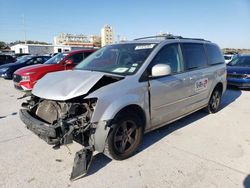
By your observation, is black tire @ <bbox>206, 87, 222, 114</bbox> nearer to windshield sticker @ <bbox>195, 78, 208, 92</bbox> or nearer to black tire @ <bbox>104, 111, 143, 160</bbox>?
windshield sticker @ <bbox>195, 78, 208, 92</bbox>

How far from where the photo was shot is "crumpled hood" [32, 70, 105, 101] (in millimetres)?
2935

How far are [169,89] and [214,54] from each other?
2.53 metres

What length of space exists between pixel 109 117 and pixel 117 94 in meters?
0.35

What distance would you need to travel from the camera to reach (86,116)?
9.56 ft

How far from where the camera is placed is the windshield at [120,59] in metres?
3.54

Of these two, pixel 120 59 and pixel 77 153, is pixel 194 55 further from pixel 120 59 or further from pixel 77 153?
pixel 77 153

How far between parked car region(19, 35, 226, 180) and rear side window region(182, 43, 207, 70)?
22 millimetres

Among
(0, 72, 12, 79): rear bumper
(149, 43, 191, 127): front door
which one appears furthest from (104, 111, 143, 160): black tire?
(0, 72, 12, 79): rear bumper

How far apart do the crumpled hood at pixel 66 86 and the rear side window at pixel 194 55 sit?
6.65ft

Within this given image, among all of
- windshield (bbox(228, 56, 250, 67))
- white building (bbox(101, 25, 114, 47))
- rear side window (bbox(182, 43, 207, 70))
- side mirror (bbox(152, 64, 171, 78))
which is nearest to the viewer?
side mirror (bbox(152, 64, 171, 78))

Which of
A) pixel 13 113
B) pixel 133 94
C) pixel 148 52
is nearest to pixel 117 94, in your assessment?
pixel 133 94

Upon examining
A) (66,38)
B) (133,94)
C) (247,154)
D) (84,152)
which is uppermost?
(66,38)

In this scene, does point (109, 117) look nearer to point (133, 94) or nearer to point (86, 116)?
point (86, 116)

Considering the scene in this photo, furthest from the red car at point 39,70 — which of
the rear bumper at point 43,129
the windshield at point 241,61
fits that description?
the windshield at point 241,61
